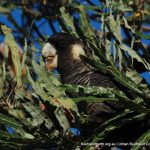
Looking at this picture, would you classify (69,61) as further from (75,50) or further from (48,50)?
(48,50)

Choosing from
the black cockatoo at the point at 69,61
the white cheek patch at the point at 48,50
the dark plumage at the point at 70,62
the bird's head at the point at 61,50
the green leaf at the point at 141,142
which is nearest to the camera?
the green leaf at the point at 141,142

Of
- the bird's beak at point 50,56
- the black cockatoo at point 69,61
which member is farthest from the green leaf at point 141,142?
the bird's beak at point 50,56

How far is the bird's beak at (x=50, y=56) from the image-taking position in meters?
3.47

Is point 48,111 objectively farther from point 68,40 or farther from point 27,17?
point 27,17

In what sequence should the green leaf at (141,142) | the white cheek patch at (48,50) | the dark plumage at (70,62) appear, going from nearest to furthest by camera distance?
the green leaf at (141,142), the dark plumage at (70,62), the white cheek patch at (48,50)

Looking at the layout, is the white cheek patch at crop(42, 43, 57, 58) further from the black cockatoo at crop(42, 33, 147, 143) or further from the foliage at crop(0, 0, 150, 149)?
the foliage at crop(0, 0, 150, 149)

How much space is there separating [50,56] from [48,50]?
0.13m

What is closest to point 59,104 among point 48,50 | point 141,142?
point 141,142

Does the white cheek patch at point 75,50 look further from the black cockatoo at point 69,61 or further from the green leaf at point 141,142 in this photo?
the green leaf at point 141,142

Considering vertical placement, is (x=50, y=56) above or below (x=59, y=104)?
above

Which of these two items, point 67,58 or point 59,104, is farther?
point 67,58

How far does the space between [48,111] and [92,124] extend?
0.88ft

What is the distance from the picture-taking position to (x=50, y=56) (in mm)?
3650

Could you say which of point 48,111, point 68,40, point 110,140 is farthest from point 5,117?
point 68,40
